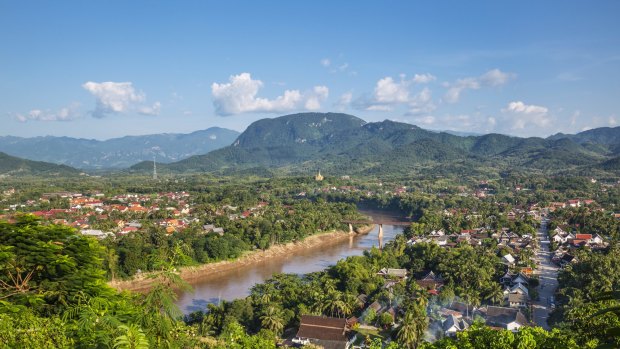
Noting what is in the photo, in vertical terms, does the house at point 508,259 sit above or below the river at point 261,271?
above

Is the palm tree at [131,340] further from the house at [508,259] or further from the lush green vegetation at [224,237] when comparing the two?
the house at [508,259]

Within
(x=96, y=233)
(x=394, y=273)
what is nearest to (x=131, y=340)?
(x=394, y=273)

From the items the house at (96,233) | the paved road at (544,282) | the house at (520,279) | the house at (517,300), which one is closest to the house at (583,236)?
the paved road at (544,282)

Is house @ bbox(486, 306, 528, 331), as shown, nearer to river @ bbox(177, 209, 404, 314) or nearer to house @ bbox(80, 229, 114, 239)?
river @ bbox(177, 209, 404, 314)

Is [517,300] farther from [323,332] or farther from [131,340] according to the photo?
[131,340]

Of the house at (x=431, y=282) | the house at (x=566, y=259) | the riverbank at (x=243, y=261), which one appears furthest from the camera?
the house at (x=566, y=259)

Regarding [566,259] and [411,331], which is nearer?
[411,331]

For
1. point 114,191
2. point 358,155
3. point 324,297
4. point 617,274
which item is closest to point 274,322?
point 324,297
